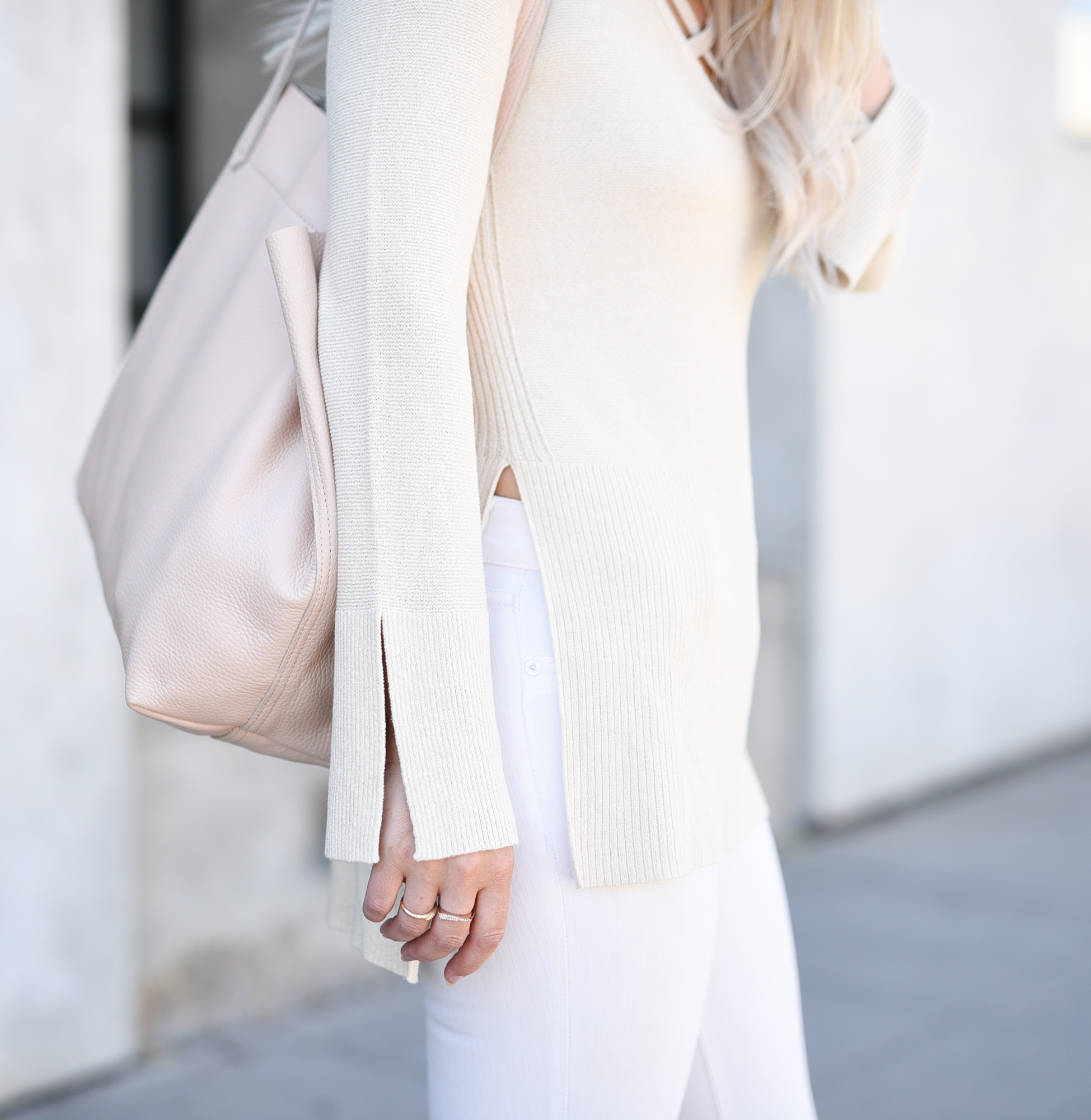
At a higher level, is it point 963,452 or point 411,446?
point 411,446

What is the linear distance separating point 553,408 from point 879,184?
60cm

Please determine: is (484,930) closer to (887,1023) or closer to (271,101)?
(271,101)

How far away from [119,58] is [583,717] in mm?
2456

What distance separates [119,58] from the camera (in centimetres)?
306

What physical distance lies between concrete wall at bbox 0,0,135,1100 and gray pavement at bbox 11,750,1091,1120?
291 millimetres

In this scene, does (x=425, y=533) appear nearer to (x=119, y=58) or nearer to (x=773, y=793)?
(x=119, y=58)

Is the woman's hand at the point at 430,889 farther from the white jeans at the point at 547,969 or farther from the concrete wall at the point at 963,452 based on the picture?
the concrete wall at the point at 963,452

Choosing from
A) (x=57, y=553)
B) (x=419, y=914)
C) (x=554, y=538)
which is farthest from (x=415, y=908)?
(x=57, y=553)

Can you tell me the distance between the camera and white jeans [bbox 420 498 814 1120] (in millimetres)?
1198

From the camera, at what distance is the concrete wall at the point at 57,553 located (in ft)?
9.36


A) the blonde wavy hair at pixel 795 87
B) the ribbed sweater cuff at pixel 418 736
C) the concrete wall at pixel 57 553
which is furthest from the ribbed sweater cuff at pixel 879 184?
the concrete wall at pixel 57 553

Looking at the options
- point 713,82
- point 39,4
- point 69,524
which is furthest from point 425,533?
point 39,4

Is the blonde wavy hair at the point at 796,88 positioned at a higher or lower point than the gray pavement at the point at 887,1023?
higher

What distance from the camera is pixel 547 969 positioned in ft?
3.92
